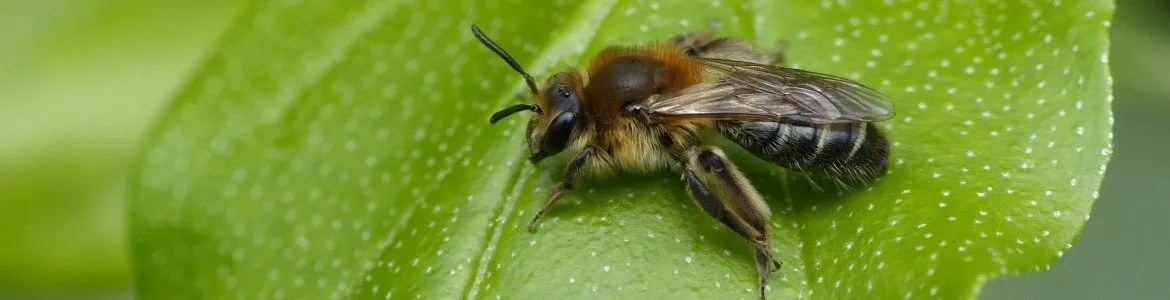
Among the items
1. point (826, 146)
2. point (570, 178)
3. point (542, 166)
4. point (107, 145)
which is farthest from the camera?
point (107, 145)

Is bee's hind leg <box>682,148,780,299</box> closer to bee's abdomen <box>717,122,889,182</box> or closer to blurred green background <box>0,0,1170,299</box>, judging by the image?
bee's abdomen <box>717,122,889,182</box>

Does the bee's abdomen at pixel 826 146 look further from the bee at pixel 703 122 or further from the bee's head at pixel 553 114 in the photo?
the bee's head at pixel 553 114

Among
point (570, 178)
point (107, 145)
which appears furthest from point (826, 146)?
point (107, 145)

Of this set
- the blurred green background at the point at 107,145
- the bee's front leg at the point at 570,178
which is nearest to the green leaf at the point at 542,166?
the bee's front leg at the point at 570,178

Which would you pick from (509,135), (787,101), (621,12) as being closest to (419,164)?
(509,135)

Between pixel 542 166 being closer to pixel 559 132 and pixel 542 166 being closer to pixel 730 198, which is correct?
pixel 559 132

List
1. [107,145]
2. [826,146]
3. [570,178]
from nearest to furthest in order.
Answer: [826,146]
[570,178]
[107,145]
